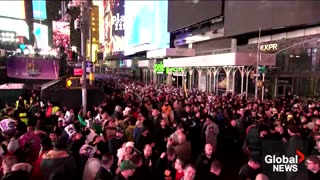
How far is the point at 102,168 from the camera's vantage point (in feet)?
17.5

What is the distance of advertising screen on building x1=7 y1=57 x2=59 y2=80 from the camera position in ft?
88.0

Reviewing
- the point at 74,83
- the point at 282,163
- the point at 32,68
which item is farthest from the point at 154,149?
the point at 32,68

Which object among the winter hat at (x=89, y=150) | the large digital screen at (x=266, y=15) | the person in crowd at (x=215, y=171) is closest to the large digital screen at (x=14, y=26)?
the large digital screen at (x=266, y=15)

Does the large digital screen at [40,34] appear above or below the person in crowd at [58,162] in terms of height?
above

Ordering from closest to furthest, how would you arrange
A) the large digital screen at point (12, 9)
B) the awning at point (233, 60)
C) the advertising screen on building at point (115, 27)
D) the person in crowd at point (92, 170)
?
the person in crowd at point (92, 170) → the awning at point (233, 60) → the large digital screen at point (12, 9) → the advertising screen on building at point (115, 27)

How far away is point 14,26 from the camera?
156 feet

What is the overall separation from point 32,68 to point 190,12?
32518mm

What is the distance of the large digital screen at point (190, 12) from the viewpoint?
46.1 m

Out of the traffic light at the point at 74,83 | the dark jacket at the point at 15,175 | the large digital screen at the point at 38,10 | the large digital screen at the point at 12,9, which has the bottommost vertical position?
the dark jacket at the point at 15,175

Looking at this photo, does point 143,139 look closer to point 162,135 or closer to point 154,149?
point 154,149

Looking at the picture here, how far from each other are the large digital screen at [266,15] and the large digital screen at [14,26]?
2965cm

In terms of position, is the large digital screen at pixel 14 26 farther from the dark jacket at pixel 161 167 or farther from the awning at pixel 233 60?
the dark jacket at pixel 161 167

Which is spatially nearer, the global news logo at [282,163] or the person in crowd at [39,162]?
the person in crowd at [39,162]

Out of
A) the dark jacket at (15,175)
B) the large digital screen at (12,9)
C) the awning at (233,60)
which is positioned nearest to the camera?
the dark jacket at (15,175)
